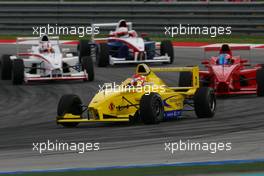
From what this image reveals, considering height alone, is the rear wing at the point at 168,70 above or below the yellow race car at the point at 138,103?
above

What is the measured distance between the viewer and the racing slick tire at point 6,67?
864 inches

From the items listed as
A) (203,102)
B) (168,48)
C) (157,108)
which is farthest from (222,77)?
(168,48)

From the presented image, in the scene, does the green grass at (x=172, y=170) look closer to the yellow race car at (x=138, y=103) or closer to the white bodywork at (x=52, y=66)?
the yellow race car at (x=138, y=103)

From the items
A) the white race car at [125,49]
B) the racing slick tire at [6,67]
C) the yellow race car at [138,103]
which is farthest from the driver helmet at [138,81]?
the white race car at [125,49]

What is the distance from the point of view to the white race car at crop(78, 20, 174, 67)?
24906 mm

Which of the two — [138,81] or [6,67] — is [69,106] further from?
[6,67]

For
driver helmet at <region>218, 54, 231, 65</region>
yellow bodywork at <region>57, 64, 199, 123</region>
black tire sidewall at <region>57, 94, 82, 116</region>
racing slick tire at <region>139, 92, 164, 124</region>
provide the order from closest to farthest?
racing slick tire at <region>139, 92, 164, 124</region> → yellow bodywork at <region>57, 64, 199, 123</region> → black tire sidewall at <region>57, 94, 82, 116</region> → driver helmet at <region>218, 54, 231, 65</region>

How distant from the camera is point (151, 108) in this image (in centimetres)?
1381

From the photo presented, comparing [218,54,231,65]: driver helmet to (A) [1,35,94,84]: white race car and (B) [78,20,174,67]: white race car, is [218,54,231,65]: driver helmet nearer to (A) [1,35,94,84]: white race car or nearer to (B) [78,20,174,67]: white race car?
(A) [1,35,94,84]: white race car

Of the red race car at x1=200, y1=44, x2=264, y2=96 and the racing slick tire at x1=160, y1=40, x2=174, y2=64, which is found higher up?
the racing slick tire at x1=160, y1=40, x2=174, y2=64

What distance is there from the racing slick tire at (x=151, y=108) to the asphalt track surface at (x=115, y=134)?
13 cm

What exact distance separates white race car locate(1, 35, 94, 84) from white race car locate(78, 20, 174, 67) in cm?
264

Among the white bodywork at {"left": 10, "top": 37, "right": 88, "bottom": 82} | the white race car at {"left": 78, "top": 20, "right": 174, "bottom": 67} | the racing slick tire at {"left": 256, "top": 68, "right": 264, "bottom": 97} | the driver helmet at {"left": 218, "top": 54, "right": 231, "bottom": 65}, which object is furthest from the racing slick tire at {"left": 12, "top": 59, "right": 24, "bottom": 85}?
the racing slick tire at {"left": 256, "top": 68, "right": 264, "bottom": 97}

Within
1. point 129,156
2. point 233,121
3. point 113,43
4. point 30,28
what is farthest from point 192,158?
point 30,28
